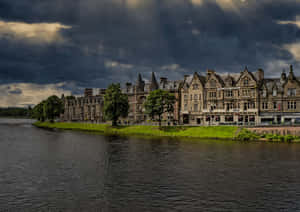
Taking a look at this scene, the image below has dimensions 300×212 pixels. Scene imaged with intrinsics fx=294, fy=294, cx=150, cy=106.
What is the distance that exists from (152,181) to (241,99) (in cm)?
7649

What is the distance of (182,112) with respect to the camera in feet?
396

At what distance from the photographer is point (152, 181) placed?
37062mm

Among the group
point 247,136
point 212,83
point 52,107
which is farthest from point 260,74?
point 52,107

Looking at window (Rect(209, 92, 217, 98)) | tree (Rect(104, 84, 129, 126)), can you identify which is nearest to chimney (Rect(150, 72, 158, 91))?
tree (Rect(104, 84, 129, 126))

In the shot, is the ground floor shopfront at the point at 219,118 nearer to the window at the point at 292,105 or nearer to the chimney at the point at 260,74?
the window at the point at 292,105

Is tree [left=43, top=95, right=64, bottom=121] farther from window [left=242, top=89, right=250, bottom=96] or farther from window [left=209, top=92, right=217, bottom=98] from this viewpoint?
window [left=242, top=89, right=250, bottom=96]

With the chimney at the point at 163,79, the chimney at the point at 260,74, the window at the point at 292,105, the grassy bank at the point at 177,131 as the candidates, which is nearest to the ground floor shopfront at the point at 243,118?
the window at the point at 292,105

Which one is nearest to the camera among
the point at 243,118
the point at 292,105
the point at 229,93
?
the point at 292,105

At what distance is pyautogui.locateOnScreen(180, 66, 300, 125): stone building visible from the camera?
98.8 metres

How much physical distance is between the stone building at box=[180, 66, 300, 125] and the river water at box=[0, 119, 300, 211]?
44.5m

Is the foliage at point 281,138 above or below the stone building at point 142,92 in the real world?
below

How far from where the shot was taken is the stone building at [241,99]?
9881 centimetres

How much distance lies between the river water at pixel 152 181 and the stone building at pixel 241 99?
44.5 m

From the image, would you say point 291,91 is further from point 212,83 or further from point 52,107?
point 52,107
